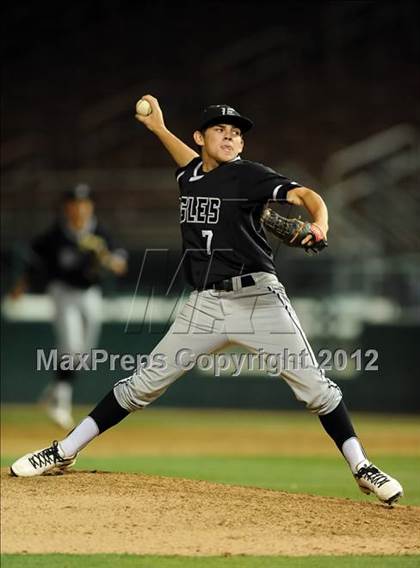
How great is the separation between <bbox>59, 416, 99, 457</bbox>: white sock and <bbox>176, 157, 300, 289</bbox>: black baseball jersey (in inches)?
37.2

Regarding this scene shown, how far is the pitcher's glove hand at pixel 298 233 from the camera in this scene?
5141 millimetres

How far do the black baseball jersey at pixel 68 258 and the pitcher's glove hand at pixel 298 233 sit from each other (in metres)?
6.63

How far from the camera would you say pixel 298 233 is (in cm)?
516

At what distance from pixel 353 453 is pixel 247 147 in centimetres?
1433

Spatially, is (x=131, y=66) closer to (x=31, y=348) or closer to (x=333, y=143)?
(x=333, y=143)

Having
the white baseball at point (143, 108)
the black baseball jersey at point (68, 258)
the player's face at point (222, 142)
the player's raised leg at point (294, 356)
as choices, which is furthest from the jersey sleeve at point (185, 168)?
the black baseball jersey at point (68, 258)

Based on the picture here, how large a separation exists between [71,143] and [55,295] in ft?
26.0

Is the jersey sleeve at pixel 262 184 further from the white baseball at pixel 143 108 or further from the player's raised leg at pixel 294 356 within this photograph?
the white baseball at pixel 143 108

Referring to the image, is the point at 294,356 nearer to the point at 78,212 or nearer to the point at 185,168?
the point at 185,168

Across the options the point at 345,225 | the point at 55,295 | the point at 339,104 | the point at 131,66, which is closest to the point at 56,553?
the point at 55,295

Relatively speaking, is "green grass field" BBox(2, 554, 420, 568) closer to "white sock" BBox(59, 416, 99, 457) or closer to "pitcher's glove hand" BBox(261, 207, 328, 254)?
"white sock" BBox(59, 416, 99, 457)

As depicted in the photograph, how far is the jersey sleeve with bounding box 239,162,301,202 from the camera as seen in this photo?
5.44 metres

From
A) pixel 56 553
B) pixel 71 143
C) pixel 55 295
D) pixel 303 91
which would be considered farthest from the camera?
pixel 303 91

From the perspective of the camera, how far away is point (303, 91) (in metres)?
21.1
